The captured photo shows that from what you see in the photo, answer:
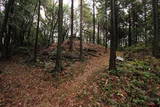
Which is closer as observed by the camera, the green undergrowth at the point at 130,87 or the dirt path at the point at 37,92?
the green undergrowth at the point at 130,87

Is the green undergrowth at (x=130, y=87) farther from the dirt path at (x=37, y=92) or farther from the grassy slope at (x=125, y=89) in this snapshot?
the dirt path at (x=37, y=92)

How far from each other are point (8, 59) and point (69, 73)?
10.4m

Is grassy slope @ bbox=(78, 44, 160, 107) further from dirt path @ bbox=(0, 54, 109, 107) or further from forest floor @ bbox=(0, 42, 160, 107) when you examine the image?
dirt path @ bbox=(0, 54, 109, 107)

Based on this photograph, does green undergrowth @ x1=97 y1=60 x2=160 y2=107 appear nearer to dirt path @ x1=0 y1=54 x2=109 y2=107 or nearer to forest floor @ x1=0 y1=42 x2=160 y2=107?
forest floor @ x1=0 y1=42 x2=160 y2=107

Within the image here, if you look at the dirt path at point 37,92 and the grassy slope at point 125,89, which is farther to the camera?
the dirt path at point 37,92

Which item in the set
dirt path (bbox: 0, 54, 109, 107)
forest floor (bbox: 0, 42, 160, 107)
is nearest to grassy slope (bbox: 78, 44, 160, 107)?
forest floor (bbox: 0, 42, 160, 107)

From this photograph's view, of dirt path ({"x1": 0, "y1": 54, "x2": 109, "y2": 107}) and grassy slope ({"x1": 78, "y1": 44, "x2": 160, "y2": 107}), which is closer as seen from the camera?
grassy slope ({"x1": 78, "y1": 44, "x2": 160, "y2": 107})

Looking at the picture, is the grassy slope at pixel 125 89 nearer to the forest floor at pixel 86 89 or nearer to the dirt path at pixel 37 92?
the forest floor at pixel 86 89

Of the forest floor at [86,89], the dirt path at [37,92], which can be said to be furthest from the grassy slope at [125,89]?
the dirt path at [37,92]

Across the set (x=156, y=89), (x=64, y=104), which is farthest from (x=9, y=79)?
(x=156, y=89)

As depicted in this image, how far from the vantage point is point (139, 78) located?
9.34 m

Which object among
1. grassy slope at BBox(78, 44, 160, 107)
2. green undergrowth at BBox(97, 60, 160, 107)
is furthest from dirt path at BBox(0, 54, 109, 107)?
green undergrowth at BBox(97, 60, 160, 107)

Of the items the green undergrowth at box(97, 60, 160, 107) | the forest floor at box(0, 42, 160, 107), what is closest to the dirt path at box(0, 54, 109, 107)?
the forest floor at box(0, 42, 160, 107)

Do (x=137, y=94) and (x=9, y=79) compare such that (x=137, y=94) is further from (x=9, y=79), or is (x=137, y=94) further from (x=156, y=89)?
(x=9, y=79)
